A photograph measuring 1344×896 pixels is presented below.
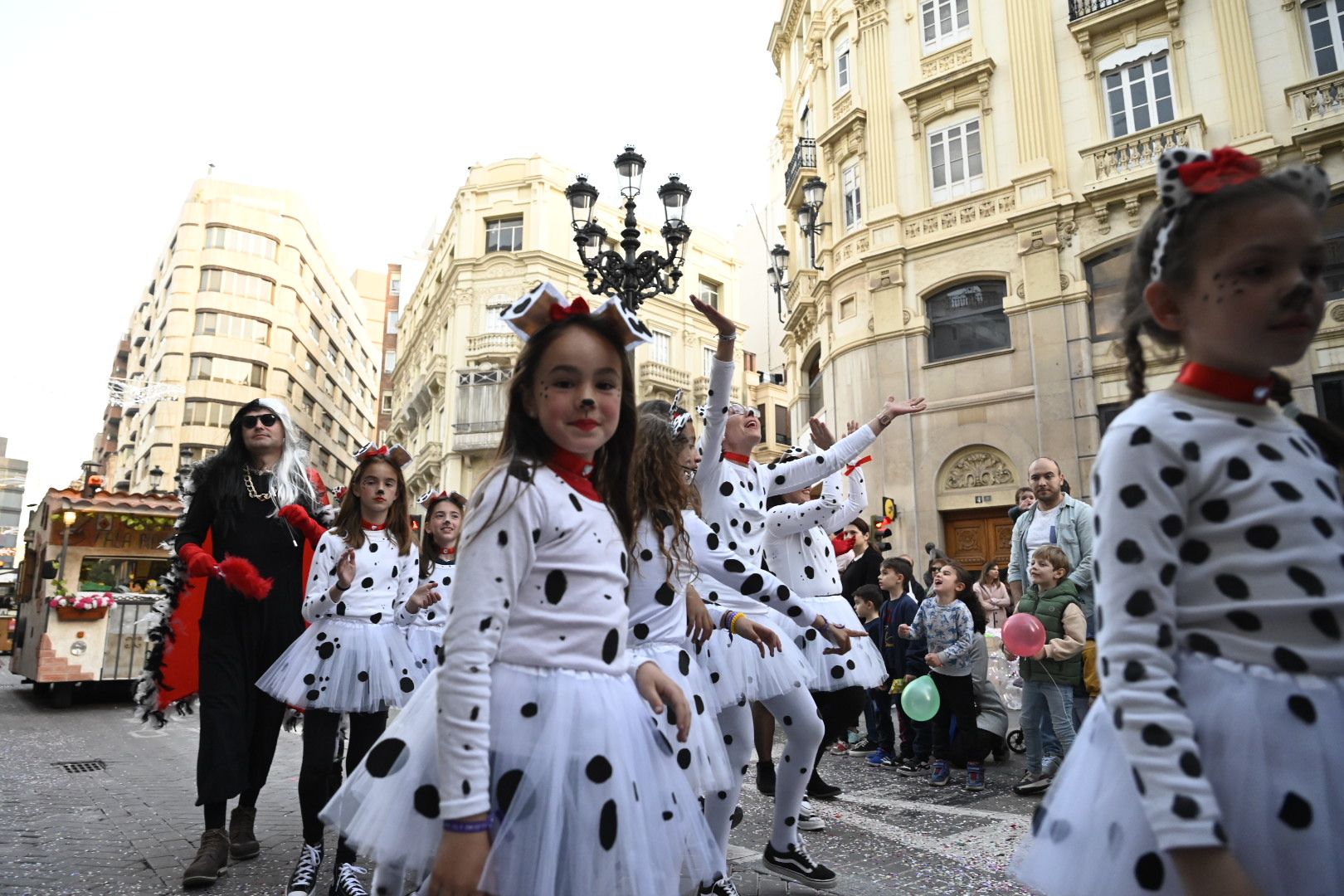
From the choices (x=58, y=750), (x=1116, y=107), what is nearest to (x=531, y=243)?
(x=1116, y=107)

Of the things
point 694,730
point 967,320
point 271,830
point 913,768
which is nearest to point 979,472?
point 967,320

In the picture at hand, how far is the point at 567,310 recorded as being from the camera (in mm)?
2270

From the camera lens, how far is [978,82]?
1939cm

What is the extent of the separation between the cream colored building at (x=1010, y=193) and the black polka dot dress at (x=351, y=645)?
1521 cm

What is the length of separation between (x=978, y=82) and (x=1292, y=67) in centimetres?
592

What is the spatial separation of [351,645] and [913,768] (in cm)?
486

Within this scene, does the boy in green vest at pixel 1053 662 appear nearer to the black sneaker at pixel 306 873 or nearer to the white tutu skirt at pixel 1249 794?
the black sneaker at pixel 306 873

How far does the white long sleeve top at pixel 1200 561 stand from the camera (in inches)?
53.8

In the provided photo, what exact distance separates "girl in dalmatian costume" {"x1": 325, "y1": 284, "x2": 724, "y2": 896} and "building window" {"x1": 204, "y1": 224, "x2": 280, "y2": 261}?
5759 cm

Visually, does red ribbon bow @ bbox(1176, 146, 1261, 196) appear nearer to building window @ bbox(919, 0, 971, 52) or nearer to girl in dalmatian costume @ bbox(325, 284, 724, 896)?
girl in dalmatian costume @ bbox(325, 284, 724, 896)

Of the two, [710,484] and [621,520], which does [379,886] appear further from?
[710,484]

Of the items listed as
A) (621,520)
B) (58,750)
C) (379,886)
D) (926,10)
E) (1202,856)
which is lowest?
(58,750)

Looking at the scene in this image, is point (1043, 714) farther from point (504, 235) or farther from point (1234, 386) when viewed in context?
point (504, 235)

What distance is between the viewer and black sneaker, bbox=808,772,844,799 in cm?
580
